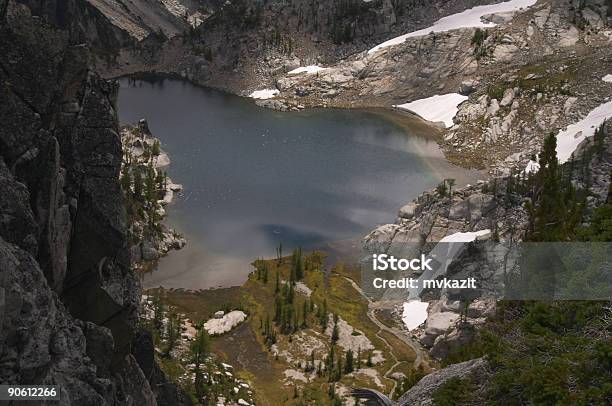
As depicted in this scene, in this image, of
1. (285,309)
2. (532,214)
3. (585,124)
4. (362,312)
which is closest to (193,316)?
(285,309)

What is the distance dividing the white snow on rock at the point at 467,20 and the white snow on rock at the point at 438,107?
1928cm

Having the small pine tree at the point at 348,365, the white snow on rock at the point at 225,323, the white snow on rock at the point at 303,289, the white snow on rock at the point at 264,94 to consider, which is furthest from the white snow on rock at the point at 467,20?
the small pine tree at the point at 348,365

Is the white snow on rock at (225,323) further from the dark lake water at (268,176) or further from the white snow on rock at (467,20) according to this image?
the white snow on rock at (467,20)

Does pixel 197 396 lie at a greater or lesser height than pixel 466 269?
lesser

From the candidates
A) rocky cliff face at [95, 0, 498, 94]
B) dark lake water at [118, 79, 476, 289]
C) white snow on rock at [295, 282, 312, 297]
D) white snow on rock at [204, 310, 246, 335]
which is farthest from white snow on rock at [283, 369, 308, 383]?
rocky cliff face at [95, 0, 498, 94]

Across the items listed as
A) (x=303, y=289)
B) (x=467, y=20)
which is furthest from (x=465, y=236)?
(x=467, y=20)

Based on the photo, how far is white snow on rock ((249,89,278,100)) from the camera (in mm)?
120562

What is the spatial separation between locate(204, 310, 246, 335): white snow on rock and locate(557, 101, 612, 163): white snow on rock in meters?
41.2

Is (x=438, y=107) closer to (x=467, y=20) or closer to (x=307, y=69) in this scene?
(x=467, y=20)

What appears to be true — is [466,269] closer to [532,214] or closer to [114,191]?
[532,214]

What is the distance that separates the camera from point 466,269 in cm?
4941

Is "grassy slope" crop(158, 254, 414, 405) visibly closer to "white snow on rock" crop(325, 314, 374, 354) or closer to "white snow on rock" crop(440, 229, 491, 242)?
"white snow on rock" crop(325, 314, 374, 354)

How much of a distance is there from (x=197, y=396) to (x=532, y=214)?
862 inches

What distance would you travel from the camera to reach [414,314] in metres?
49.4
